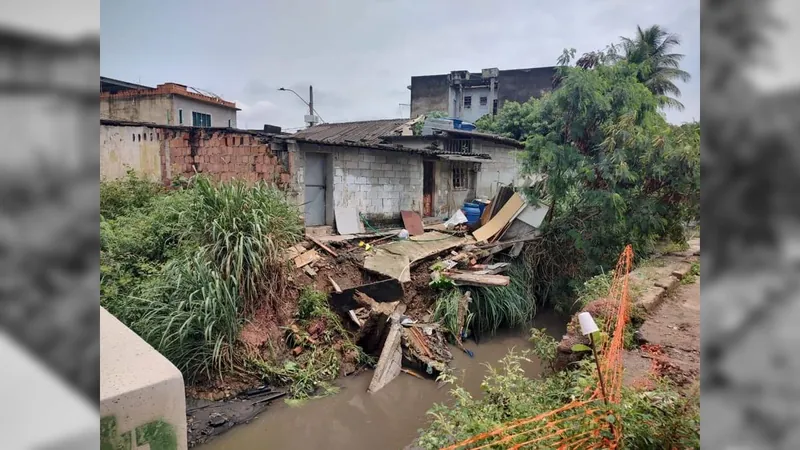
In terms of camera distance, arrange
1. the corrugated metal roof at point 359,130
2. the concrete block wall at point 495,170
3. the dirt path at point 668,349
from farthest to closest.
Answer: the corrugated metal roof at point 359,130 < the concrete block wall at point 495,170 < the dirt path at point 668,349

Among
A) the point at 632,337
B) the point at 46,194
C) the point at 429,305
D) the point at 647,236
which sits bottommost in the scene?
the point at 429,305

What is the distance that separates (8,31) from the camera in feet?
2.43

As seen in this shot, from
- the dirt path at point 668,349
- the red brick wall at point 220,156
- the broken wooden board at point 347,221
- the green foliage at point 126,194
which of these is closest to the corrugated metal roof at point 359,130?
the broken wooden board at point 347,221

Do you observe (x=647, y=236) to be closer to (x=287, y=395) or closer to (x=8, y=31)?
(x=287, y=395)

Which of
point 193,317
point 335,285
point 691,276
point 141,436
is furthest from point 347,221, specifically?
point 141,436

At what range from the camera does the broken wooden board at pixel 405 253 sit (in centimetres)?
862

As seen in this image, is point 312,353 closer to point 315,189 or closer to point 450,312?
point 450,312

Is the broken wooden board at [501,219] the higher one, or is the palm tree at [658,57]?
the palm tree at [658,57]

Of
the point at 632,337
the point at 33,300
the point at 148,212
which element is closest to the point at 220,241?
the point at 148,212

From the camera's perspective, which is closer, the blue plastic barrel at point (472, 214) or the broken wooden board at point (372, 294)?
the broken wooden board at point (372, 294)

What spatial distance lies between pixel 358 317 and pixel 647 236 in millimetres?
6215

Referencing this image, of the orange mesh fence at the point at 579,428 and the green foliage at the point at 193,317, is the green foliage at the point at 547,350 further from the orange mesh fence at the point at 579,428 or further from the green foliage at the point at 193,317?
the green foliage at the point at 193,317

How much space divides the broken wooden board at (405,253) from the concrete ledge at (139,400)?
6302 mm

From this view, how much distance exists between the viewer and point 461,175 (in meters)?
15.8
